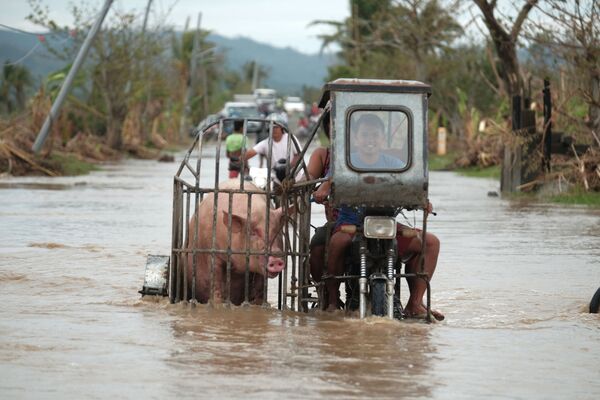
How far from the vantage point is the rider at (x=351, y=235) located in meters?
8.12

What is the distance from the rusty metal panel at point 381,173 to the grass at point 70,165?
74.0 feet

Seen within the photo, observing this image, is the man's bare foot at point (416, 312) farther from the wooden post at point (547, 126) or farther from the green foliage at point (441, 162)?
the green foliage at point (441, 162)

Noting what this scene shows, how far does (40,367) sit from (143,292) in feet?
7.84

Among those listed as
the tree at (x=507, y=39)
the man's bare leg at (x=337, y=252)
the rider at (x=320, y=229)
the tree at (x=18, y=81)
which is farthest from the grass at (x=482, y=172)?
the tree at (x=18, y=81)

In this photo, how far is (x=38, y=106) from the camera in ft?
112

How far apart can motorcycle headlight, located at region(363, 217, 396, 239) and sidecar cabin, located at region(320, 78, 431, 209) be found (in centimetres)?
10

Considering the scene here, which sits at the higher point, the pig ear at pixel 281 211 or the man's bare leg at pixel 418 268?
the pig ear at pixel 281 211

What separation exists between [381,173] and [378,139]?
23 centimetres

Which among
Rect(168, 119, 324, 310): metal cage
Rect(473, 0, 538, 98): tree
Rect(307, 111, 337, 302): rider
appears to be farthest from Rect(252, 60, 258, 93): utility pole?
Rect(307, 111, 337, 302): rider

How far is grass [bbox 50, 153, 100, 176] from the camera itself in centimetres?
3033

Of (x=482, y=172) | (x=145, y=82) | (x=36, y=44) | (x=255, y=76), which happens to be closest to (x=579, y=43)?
(x=482, y=172)

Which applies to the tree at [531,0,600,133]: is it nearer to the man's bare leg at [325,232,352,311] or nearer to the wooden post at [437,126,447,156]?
the man's bare leg at [325,232,352,311]

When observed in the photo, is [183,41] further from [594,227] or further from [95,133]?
[594,227]

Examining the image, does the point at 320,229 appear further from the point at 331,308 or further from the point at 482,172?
the point at 482,172
